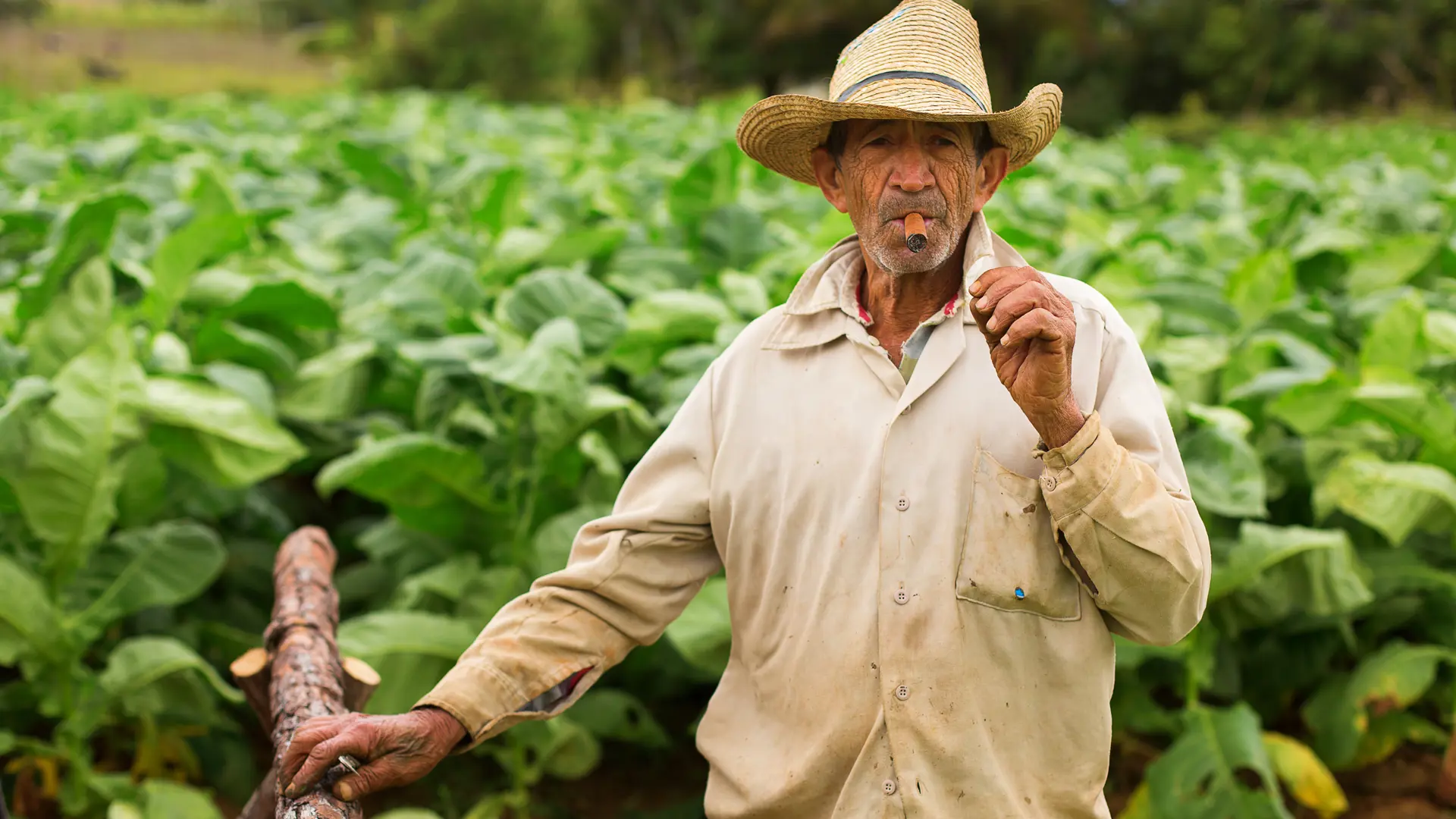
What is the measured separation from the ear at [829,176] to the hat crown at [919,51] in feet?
0.36

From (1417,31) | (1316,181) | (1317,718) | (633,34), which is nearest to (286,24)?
(633,34)

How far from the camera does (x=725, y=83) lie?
148 ft

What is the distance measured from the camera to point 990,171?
6.87 ft

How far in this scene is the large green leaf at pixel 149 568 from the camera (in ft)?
10.9

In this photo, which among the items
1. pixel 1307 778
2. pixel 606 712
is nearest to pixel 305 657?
pixel 606 712

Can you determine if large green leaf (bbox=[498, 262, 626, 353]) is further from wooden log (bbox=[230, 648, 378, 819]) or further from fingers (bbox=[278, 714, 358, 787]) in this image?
fingers (bbox=[278, 714, 358, 787])

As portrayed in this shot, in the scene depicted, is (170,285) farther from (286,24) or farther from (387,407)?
(286,24)

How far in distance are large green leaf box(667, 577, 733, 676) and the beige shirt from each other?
904 mm

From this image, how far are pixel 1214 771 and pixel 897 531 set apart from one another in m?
1.85

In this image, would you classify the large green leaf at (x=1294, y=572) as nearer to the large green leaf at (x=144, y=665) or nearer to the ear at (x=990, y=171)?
the ear at (x=990, y=171)

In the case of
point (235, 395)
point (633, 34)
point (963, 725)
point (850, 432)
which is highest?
point (850, 432)

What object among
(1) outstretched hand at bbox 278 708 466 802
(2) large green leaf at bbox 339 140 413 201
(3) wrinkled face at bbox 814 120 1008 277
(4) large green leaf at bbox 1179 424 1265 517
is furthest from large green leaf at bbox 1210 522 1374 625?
(2) large green leaf at bbox 339 140 413 201

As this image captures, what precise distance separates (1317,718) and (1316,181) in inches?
225

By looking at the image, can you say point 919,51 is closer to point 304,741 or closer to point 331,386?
point 304,741
